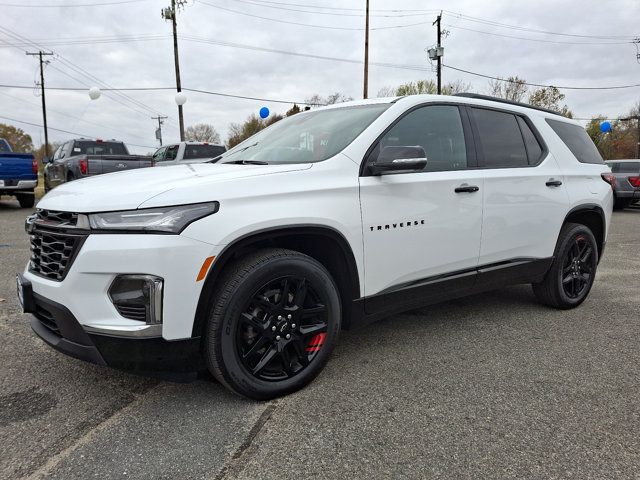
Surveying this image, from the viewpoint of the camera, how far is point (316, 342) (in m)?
2.71

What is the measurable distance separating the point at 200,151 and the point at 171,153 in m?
0.88

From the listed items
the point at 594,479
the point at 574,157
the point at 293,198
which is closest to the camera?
the point at 594,479

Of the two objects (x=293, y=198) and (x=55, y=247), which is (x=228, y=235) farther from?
(x=55, y=247)

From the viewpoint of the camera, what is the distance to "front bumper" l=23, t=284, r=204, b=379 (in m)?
2.21

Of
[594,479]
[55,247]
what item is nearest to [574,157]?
[594,479]

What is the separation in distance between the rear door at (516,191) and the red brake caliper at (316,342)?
1.50 meters

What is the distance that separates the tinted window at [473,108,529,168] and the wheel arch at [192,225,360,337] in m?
1.50

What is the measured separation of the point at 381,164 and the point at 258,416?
1.56 m

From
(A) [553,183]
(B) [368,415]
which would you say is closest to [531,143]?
(A) [553,183]

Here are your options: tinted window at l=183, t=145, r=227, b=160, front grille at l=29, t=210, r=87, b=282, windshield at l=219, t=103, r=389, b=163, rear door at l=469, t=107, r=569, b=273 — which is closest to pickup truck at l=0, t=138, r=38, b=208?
tinted window at l=183, t=145, r=227, b=160

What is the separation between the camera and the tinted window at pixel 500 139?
3609mm

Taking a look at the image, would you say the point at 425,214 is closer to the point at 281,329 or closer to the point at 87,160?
the point at 281,329

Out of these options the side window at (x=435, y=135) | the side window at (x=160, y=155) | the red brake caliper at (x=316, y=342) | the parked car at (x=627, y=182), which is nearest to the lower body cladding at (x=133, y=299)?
the red brake caliper at (x=316, y=342)

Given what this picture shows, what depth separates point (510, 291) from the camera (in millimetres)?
5055
